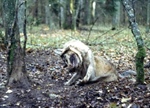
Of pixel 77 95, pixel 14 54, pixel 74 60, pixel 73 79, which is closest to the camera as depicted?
pixel 77 95

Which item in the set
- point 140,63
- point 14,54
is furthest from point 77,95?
point 14,54

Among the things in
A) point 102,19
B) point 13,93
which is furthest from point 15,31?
point 102,19

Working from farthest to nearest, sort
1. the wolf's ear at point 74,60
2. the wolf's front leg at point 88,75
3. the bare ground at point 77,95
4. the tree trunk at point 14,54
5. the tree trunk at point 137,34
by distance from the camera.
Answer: the wolf's ear at point 74,60, the wolf's front leg at point 88,75, the tree trunk at point 14,54, the tree trunk at point 137,34, the bare ground at point 77,95

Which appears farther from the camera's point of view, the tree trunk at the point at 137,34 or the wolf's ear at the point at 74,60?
the wolf's ear at the point at 74,60

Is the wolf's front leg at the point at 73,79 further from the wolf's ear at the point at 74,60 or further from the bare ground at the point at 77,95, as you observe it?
the wolf's ear at the point at 74,60

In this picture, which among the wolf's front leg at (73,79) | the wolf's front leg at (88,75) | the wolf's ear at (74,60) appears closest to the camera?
the wolf's front leg at (88,75)

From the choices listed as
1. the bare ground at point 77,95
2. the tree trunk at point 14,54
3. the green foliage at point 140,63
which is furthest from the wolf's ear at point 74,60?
the green foliage at point 140,63

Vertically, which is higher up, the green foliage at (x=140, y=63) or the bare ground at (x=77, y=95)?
the green foliage at (x=140, y=63)

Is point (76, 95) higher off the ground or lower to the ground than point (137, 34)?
lower

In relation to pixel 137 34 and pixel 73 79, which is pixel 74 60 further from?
pixel 137 34

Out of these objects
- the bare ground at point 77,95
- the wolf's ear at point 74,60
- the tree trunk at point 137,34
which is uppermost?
the tree trunk at point 137,34

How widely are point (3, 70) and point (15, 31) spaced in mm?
2477

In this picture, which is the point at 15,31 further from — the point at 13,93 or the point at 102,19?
the point at 102,19

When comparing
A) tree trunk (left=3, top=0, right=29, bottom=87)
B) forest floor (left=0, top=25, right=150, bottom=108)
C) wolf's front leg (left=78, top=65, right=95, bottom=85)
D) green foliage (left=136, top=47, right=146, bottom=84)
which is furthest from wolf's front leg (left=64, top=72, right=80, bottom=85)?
green foliage (left=136, top=47, right=146, bottom=84)
